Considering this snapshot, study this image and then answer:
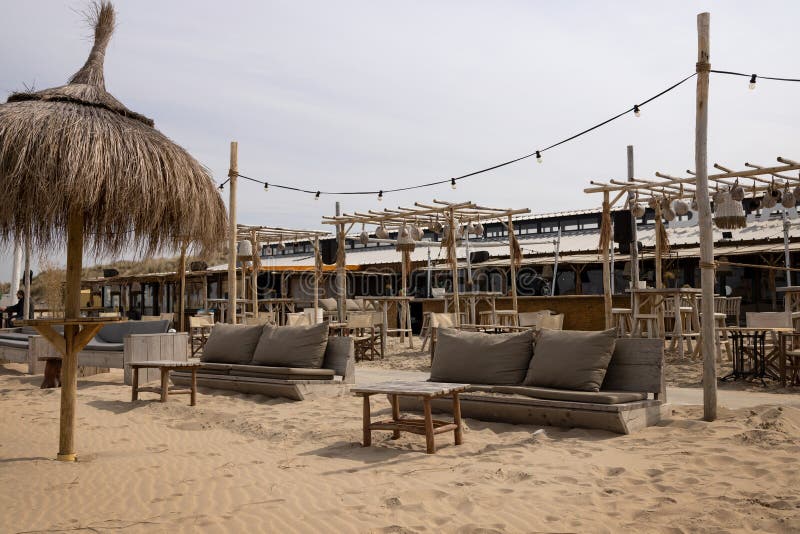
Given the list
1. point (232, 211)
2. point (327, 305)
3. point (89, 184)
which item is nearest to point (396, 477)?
point (89, 184)

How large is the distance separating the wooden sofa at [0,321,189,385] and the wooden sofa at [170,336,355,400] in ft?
3.01

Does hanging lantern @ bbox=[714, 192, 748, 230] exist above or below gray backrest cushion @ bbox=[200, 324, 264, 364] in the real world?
above

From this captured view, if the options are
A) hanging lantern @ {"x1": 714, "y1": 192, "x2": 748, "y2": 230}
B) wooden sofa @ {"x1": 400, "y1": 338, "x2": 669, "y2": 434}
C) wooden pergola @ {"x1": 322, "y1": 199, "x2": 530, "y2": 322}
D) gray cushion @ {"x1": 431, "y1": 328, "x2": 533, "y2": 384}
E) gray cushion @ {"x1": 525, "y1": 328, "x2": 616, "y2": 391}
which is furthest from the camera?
wooden pergola @ {"x1": 322, "y1": 199, "x2": 530, "y2": 322}

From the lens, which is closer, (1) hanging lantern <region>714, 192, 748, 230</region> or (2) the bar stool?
(1) hanging lantern <region>714, 192, 748, 230</region>

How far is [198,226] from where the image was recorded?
5.64 m

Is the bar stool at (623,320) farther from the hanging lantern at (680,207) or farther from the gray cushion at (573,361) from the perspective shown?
the gray cushion at (573,361)

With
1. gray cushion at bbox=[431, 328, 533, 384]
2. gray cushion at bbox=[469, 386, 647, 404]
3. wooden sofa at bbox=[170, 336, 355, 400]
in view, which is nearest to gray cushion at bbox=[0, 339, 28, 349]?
wooden sofa at bbox=[170, 336, 355, 400]

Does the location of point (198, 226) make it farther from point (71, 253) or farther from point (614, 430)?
point (614, 430)

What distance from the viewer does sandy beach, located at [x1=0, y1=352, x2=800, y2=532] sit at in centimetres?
371

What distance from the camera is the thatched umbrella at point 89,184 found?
4848 mm

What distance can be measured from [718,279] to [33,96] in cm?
1803

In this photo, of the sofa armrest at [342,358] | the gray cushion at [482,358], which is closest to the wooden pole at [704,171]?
the gray cushion at [482,358]

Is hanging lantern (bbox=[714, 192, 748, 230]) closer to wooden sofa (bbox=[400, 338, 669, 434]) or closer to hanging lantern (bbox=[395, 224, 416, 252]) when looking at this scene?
wooden sofa (bbox=[400, 338, 669, 434])

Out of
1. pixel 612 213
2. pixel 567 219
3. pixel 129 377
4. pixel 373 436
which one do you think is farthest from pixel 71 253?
pixel 567 219
